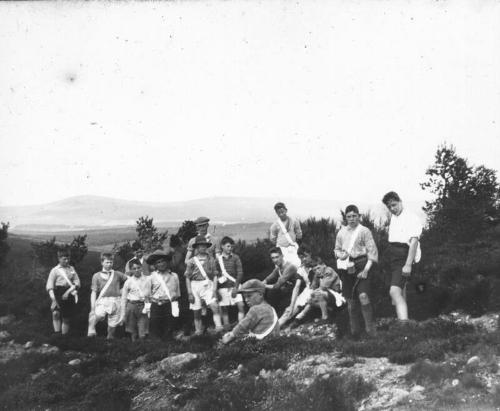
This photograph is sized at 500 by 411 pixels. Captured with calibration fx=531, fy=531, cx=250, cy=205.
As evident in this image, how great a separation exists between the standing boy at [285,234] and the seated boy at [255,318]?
2665mm

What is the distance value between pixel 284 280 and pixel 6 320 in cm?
682

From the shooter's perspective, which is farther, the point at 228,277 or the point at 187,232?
the point at 187,232

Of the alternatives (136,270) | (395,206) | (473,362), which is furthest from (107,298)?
(473,362)

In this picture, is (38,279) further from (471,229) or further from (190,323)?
(471,229)

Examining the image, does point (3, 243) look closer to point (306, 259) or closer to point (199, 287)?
point (199, 287)

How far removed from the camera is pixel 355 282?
750cm

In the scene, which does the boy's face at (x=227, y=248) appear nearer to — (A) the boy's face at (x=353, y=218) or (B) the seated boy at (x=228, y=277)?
(B) the seated boy at (x=228, y=277)

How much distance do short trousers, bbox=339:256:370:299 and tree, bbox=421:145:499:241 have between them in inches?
352

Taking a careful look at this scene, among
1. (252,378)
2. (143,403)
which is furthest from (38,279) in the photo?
(252,378)

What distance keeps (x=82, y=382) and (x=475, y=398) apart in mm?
5013

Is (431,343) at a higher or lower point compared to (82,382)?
higher

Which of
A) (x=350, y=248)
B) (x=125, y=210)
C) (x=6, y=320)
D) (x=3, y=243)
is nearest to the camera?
(x=350, y=248)

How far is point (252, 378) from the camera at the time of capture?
5.91m

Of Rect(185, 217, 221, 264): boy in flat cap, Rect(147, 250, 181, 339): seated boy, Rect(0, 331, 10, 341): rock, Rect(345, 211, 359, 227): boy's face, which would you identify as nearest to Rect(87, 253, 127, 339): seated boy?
Rect(147, 250, 181, 339): seated boy
